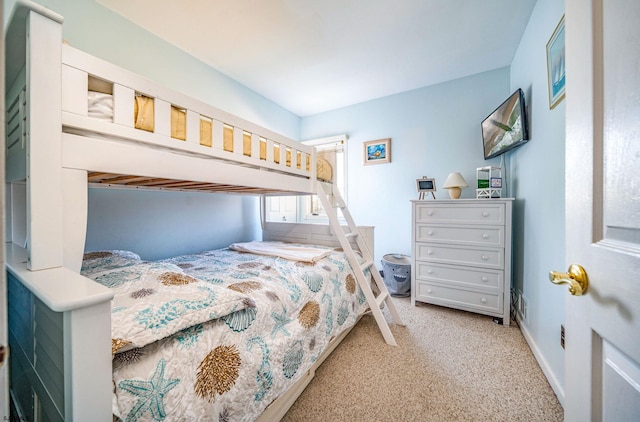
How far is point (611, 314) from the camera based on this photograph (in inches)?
17.1

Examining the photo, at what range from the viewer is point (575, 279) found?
1.70ft

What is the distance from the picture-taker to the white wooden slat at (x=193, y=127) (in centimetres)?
105

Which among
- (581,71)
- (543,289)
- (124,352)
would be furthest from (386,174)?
(124,352)

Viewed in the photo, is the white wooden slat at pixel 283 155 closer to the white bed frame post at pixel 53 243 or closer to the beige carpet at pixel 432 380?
the white bed frame post at pixel 53 243

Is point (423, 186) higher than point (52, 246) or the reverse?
higher

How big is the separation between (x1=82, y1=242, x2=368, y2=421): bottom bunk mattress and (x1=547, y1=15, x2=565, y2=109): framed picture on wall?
177cm

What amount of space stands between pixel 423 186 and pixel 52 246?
280 centimetres

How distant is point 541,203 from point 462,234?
690 millimetres

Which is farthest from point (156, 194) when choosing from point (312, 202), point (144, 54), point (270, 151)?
point (312, 202)

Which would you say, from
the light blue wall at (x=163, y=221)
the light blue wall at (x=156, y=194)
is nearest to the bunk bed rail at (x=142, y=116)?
the light blue wall at (x=156, y=194)

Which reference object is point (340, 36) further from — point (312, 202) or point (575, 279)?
point (575, 279)

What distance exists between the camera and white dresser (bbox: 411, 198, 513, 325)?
199 centimetres

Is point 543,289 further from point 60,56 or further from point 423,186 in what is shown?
point 60,56

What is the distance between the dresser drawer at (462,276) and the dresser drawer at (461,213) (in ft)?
1.45
